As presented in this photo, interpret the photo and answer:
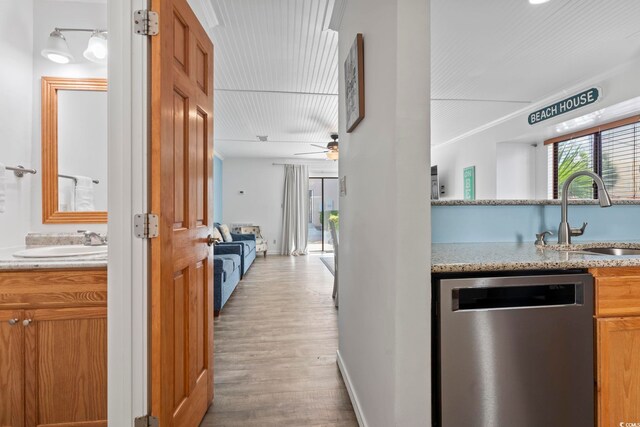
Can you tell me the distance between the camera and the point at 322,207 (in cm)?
823

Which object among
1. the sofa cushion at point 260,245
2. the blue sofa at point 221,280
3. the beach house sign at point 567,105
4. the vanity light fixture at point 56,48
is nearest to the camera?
the vanity light fixture at point 56,48

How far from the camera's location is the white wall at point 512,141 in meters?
3.07

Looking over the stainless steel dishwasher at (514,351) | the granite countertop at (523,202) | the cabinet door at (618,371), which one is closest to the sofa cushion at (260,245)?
the granite countertop at (523,202)

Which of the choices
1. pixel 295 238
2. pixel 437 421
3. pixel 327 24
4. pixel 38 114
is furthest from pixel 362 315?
pixel 295 238

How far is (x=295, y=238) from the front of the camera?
7.58m

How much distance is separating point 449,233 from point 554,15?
2.06 meters

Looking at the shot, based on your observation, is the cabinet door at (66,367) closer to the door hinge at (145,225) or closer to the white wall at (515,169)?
the door hinge at (145,225)

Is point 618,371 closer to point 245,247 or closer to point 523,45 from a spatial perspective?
point 523,45

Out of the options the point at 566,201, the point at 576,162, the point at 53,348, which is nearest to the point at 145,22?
the point at 53,348

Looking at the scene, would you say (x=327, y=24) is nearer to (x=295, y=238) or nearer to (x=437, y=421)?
(x=437, y=421)

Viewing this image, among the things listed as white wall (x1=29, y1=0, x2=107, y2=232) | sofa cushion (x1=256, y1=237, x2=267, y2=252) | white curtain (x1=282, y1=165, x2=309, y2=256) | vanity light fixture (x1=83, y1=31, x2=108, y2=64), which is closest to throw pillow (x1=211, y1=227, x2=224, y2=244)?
white wall (x1=29, y1=0, x2=107, y2=232)

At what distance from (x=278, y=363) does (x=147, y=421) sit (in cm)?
110

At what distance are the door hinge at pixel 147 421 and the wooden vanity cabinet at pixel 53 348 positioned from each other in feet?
1.17

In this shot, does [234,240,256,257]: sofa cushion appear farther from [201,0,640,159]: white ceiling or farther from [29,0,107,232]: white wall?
[29,0,107,232]: white wall
